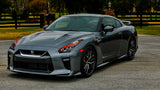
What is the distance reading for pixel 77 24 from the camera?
8.21m

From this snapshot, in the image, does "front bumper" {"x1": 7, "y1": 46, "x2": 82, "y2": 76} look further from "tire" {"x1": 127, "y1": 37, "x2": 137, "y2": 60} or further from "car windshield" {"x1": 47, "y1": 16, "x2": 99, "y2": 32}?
"tire" {"x1": 127, "y1": 37, "x2": 137, "y2": 60}

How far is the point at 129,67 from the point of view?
876cm

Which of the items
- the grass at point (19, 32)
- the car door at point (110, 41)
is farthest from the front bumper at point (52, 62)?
the grass at point (19, 32)

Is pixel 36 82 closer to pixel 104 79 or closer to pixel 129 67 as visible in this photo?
pixel 104 79

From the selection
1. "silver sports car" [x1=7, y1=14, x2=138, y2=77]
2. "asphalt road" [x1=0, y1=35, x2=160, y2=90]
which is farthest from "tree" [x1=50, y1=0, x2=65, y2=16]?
"asphalt road" [x1=0, y1=35, x2=160, y2=90]

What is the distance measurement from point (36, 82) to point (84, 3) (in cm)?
5106

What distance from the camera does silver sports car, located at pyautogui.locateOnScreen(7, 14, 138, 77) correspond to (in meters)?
6.73

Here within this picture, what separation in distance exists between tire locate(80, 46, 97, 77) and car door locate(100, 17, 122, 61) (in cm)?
49

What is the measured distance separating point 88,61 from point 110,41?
1261mm

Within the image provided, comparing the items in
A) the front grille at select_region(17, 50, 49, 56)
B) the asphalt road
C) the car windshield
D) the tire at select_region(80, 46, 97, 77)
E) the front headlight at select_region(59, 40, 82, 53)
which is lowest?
the asphalt road

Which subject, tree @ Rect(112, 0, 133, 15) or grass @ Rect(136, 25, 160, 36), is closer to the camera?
grass @ Rect(136, 25, 160, 36)

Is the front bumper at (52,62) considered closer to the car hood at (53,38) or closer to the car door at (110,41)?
the car hood at (53,38)

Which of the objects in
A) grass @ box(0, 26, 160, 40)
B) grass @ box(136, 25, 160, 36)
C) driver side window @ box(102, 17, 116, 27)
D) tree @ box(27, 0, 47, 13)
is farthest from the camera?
tree @ box(27, 0, 47, 13)

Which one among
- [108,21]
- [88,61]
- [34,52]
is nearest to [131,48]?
[108,21]
